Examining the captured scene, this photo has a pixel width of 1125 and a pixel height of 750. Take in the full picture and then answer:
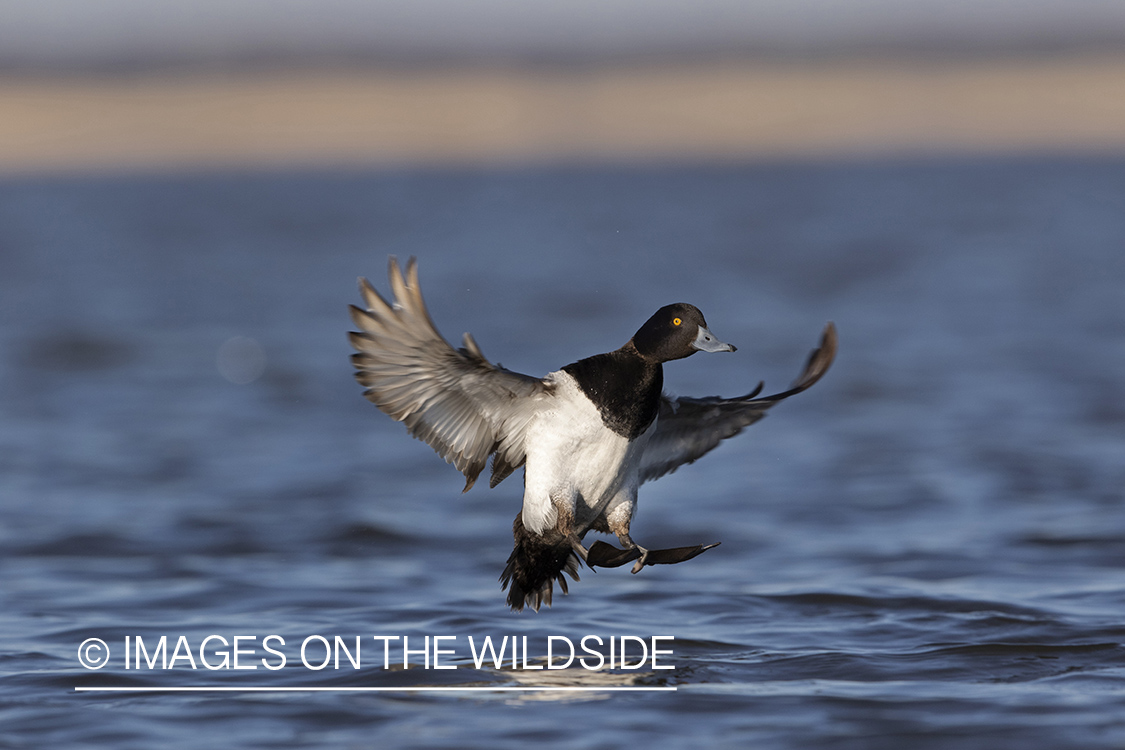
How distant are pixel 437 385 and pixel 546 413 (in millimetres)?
442

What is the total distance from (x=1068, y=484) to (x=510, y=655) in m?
4.79

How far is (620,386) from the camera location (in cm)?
562

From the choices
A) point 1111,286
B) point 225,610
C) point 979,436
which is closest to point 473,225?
point 1111,286

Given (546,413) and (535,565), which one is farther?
(535,565)

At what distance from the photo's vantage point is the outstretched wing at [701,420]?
6.24m

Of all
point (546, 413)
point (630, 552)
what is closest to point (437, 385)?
point (546, 413)

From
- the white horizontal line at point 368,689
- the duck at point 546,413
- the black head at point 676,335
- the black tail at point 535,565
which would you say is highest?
the black head at point 676,335

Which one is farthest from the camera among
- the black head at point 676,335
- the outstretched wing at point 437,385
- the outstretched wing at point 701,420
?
the outstretched wing at point 701,420

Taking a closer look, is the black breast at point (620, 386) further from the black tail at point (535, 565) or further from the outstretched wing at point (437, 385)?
the black tail at point (535, 565)

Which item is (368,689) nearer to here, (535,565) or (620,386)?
(535,565)

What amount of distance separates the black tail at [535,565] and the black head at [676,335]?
2.78 ft

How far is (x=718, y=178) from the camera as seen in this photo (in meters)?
54.8

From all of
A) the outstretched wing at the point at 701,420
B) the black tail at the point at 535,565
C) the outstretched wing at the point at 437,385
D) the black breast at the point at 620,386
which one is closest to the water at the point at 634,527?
the black tail at the point at 535,565

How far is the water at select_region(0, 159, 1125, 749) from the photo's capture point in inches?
214
